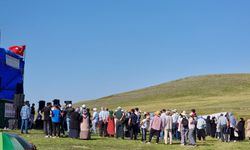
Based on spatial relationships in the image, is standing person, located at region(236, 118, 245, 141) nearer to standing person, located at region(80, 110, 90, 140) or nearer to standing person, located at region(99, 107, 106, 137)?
standing person, located at region(99, 107, 106, 137)

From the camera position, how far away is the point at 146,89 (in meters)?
116

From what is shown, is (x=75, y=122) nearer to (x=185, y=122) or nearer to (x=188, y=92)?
(x=185, y=122)

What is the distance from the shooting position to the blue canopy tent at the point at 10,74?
99.7ft

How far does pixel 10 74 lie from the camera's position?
3147 centimetres

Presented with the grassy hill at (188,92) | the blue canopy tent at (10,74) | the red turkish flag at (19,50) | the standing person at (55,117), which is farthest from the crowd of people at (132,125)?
the grassy hill at (188,92)

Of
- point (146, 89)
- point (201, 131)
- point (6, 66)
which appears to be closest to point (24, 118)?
point (6, 66)

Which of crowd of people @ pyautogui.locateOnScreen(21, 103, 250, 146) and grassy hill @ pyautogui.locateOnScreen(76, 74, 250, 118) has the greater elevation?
grassy hill @ pyautogui.locateOnScreen(76, 74, 250, 118)

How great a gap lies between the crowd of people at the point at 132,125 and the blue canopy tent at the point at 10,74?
2.48 metres

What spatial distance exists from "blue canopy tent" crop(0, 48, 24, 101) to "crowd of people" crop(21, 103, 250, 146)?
248cm

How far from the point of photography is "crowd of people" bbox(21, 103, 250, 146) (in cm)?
2701

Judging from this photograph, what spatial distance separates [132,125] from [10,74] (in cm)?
764

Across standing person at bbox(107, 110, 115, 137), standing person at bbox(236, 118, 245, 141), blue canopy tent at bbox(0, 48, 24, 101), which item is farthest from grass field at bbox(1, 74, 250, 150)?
blue canopy tent at bbox(0, 48, 24, 101)

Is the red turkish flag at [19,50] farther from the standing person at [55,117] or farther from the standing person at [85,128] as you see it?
the standing person at [85,128]

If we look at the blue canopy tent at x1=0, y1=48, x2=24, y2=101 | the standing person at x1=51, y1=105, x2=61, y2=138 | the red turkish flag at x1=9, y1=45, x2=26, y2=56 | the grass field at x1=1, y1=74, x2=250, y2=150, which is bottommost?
the standing person at x1=51, y1=105, x2=61, y2=138
